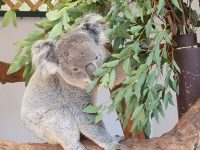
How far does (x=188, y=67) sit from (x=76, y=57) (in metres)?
0.49

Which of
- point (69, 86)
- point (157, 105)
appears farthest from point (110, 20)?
point (69, 86)

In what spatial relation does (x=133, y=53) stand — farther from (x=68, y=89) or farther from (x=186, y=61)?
(x=68, y=89)

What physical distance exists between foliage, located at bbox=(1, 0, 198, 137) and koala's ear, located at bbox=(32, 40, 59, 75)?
0.05 meters

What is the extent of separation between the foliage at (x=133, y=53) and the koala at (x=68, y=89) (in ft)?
0.35

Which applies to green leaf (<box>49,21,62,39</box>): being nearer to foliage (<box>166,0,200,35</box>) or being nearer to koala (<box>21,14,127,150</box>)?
koala (<box>21,14,127,150</box>)

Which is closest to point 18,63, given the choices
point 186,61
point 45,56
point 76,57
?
point 45,56

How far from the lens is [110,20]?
160 cm

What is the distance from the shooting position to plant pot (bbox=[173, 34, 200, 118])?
5.13 feet

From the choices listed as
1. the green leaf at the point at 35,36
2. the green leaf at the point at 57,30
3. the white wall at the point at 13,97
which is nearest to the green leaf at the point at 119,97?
the green leaf at the point at 57,30

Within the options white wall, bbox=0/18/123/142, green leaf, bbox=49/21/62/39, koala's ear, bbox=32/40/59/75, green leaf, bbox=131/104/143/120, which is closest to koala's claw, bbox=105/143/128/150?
green leaf, bbox=131/104/143/120

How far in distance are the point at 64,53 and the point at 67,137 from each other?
0.34 m

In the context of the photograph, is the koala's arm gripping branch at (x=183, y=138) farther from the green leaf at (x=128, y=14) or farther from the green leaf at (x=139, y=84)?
the green leaf at (x=128, y=14)

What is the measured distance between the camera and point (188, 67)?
5.15 feet

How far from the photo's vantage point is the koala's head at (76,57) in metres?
1.84
